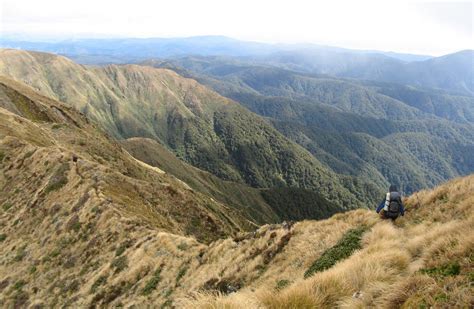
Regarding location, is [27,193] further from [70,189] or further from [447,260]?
[447,260]

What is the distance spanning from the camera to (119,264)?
2508 centimetres

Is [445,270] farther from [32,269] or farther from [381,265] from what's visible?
[32,269]

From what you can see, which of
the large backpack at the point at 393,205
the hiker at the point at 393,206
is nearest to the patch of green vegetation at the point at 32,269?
the hiker at the point at 393,206

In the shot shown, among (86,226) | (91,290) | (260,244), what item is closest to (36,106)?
(86,226)

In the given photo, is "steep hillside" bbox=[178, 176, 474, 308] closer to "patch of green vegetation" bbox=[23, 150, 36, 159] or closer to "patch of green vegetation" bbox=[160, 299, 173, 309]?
"patch of green vegetation" bbox=[160, 299, 173, 309]

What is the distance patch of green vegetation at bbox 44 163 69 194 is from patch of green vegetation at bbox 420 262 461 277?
38.4m

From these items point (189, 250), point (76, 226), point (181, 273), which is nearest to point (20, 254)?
point (76, 226)

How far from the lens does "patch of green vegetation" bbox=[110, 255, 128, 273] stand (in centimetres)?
2458

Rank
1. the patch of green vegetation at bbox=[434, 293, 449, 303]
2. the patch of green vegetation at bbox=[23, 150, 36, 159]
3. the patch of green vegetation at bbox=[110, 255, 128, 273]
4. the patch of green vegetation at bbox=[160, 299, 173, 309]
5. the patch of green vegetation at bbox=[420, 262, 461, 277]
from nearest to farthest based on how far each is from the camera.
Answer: the patch of green vegetation at bbox=[434, 293, 449, 303]
the patch of green vegetation at bbox=[420, 262, 461, 277]
the patch of green vegetation at bbox=[160, 299, 173, 309]
the patch of green vegetation at bbox=[110, 255, 128, 273]
the patch of green vegetation at bbox=[23, 150, 36, 159]

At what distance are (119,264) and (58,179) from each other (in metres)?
19.8

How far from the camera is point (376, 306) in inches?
302

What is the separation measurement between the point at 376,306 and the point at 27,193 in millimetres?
42229

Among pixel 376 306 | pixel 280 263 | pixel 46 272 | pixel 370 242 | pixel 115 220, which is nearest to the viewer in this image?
pixel 376 306

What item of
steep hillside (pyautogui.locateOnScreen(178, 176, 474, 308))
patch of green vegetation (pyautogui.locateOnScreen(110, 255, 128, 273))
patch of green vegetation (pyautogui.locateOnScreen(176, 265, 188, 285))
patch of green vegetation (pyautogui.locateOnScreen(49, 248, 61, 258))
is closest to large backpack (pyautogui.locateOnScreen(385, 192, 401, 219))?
steep hillside (pyautogui.locateOnScreen(178, 176, 474, 308))
